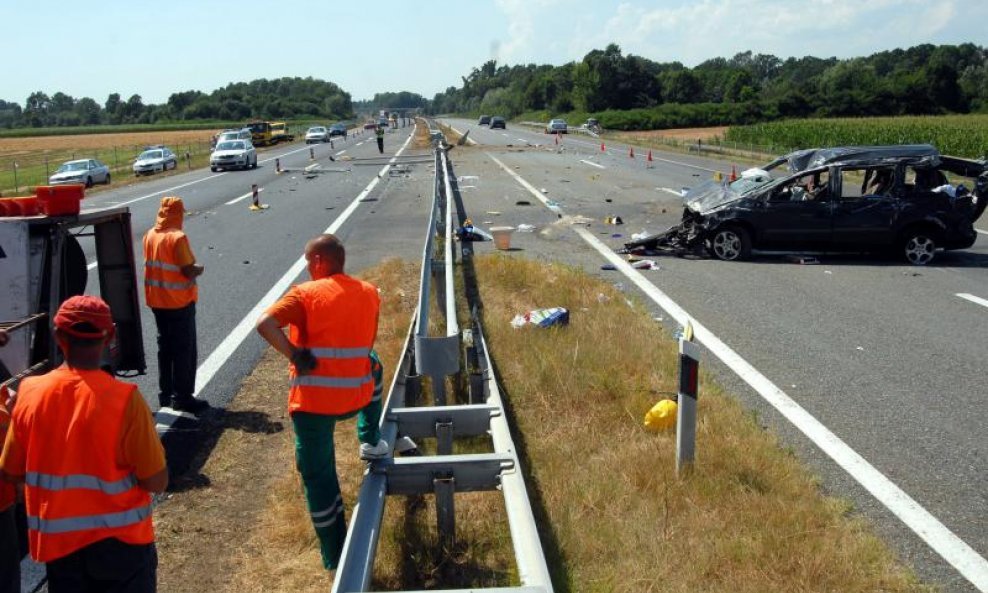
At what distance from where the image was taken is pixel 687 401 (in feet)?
17.5

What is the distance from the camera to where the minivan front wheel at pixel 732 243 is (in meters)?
14.0

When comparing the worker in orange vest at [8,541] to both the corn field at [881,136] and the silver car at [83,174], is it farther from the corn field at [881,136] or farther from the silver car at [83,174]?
the corn field at [881,136]

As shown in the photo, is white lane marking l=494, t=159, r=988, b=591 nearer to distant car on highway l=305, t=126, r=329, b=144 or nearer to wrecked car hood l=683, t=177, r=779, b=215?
wrecked car hood l=683, t=177, r=779, b=215

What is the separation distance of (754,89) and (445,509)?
117538 millimetres

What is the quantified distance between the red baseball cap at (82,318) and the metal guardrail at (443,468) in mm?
1267

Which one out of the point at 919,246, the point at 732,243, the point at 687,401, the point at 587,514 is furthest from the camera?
the point at 732,243

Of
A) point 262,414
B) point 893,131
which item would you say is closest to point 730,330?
point 262,414

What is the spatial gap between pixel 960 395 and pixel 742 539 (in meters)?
3.80

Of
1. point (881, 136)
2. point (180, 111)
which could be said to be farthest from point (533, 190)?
point (180, 111)

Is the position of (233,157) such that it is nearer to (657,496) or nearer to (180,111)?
(657,496)

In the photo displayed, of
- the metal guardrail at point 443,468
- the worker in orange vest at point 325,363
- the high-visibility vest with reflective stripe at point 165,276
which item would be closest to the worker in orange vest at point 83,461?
the metal guardrail at point 443,468

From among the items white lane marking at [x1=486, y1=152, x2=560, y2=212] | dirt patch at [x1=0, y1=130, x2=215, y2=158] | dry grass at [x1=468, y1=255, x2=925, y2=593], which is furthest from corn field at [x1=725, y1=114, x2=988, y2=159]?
dirt patch at [x1=0, y1=130, x2=215, y2=158]

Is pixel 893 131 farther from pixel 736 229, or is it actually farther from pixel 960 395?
pixel 960 395

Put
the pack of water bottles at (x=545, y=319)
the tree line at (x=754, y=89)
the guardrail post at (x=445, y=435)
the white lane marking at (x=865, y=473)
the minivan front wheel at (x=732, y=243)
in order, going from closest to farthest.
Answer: the white lane marking at (x=865, y=473) < the guardrail post at (x=445, y=435) < the pack of water bottles at (x=545, y=319) < the minivan front wheel at (x=732, y=243) < the tree line at (x=754, y=89)
